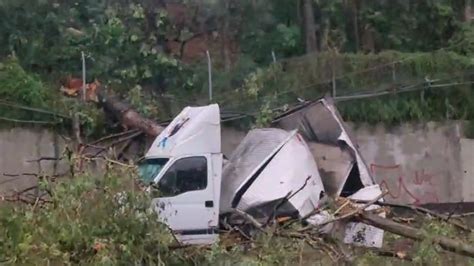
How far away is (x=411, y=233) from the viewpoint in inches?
350

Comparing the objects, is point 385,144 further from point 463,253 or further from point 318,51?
point 463,253

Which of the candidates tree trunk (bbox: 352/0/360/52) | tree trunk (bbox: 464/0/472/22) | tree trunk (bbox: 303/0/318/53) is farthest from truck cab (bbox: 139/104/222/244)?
tree trunk (bbox: 464/0/472/22)

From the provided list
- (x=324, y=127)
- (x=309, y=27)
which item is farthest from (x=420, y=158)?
(x=324, y=127)

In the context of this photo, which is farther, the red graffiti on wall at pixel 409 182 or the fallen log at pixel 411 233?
the red graffiti on wall at pixel 409 182

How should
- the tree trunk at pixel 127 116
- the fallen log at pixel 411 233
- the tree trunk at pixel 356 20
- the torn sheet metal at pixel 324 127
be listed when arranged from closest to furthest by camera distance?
the fallen log at pixel 411 233 → the torn sheet metal at pixel 324 127 → the tree trunk at pixel 127 116 → the tree trunk at pixel 356 20

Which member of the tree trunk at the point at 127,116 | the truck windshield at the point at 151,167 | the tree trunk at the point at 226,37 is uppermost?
the tree trunk at the point at 226,37

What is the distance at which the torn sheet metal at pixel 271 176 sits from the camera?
41.0 feet

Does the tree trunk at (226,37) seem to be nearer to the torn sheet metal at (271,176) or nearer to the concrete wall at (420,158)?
the concrete wall at (420,158)

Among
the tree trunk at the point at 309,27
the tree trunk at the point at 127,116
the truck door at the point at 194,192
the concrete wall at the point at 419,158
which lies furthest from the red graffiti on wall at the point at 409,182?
the truck door at the point at 194,192

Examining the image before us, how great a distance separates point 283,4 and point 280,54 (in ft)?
3.87

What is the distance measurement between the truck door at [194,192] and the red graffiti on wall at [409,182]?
5445 millimetres

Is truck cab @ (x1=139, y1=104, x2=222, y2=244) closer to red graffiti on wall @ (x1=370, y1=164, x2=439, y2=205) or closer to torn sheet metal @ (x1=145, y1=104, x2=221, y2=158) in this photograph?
torn sheet metal @ (x1=145, y1=104, x2=221, y2=158)

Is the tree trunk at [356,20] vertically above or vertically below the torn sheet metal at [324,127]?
above

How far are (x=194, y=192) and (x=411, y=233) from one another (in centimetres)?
434
